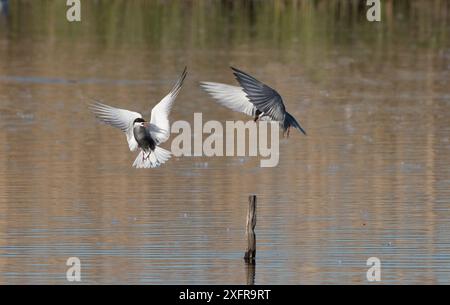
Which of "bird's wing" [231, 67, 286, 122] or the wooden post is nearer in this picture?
the wooden post

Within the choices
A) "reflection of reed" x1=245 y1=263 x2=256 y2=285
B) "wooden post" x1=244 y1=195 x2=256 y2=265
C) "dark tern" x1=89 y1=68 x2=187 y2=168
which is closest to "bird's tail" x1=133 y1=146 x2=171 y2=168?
"dark tern" x1=89 y1=68 x2=187 y2=168

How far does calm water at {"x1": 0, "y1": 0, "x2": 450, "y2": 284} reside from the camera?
13.3 metres

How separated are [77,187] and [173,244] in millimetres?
2900

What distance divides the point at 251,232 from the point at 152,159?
3.31 ft

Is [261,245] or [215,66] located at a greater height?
[215,66]

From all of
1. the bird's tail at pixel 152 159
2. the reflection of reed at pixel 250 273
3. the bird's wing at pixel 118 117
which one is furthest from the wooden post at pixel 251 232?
the bird's wing at pixel 118 117

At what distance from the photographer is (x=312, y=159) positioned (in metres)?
18.2

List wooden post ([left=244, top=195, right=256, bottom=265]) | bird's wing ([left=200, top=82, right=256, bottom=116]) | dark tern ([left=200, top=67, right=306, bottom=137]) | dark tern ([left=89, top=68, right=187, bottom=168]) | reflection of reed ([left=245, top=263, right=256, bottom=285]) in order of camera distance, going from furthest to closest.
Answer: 1. bird's wing ([left=200, top=82, right=256, bottom=116])
2. dark tern ([left=200, top=67, right=306, bottom=137])
3. dark tern ([left=89, top=68, right=187, bottom=168])
4. wooden post ([left=244, top=195, right=256, bottom=265])
5. reflection of reed ([left=245, top=263, right=256, bottom=285])

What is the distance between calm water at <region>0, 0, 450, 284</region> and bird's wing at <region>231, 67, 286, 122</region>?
123cm

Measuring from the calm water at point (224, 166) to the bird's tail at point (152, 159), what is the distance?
0.84 meters

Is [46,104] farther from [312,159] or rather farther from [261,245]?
[261,245]

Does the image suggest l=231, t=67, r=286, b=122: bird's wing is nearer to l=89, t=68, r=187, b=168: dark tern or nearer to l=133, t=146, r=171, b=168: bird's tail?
l=89, t=68, r=187, b=168: dark tern

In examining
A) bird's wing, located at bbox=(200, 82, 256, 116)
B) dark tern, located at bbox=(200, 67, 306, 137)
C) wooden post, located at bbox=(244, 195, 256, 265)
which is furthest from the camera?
bird's wing, located at bbox=(200, 82, 256, 116)
